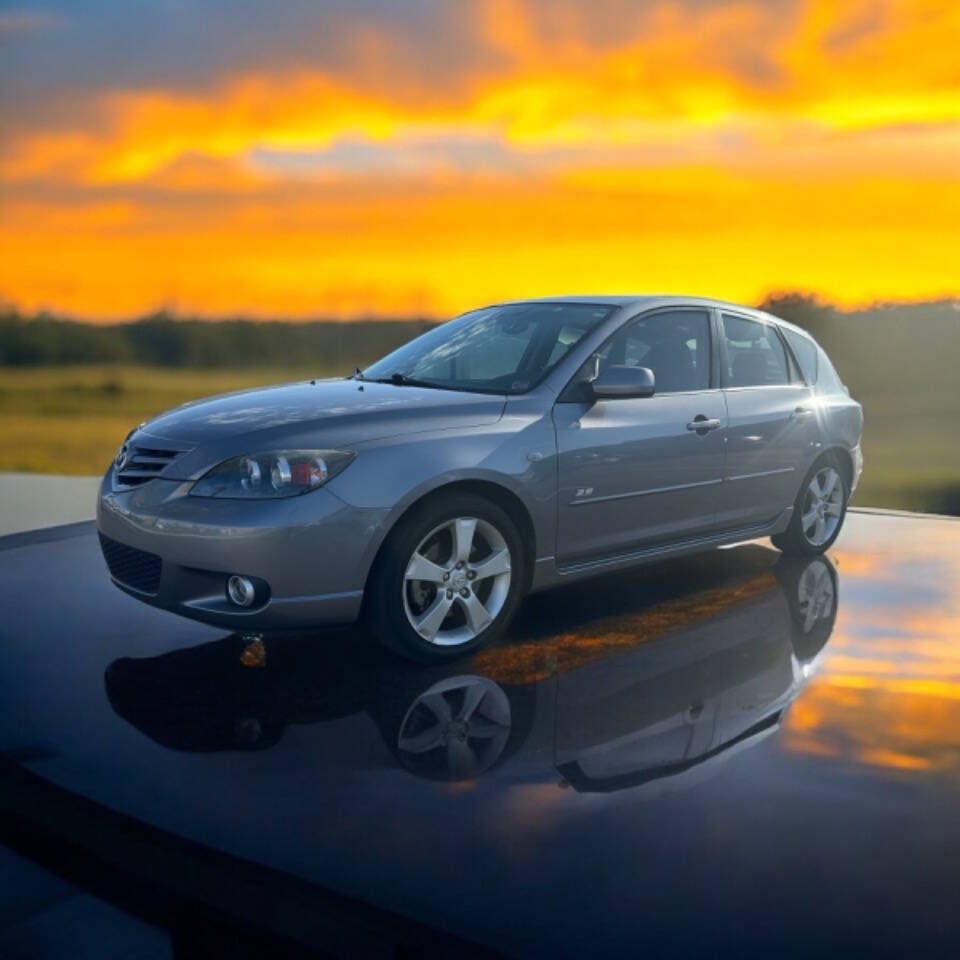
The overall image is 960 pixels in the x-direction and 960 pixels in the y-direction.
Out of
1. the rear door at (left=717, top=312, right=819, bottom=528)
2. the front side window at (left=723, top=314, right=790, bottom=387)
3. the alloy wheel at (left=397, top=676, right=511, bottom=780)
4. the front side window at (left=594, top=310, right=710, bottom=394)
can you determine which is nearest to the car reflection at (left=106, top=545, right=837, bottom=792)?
the alloy wheel at (left=397, top=676, right=511, bottom=780)

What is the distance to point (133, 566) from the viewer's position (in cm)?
546

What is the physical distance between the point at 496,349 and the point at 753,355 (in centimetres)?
170

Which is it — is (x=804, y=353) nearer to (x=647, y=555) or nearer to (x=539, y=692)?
(x=647, y=555)

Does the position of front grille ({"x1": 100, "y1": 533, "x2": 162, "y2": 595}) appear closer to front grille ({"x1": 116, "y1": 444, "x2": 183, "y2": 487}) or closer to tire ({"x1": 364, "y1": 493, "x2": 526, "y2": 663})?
front grille ({"x1": 116, "y1": 444, "x2": 183, "y2": 487})

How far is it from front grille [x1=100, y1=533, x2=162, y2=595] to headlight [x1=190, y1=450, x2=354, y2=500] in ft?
1.31

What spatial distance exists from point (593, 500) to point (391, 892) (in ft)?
9.89

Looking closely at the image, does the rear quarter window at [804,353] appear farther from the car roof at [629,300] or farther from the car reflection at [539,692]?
the car reflection at [539,692]

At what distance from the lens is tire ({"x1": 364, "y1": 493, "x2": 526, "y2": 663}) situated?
526 cm

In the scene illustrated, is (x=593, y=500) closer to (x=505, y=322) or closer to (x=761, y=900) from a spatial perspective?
(x=505, y=322)

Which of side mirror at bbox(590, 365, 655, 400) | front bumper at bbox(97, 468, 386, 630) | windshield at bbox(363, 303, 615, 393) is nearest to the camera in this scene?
front bumper at bbox(97, 468, 386, 630)

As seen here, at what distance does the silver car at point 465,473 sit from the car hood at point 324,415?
0.01 metres

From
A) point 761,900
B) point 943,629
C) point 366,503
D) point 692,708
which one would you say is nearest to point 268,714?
point 366,503

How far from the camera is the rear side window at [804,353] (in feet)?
25.5

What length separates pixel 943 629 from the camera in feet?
20.7
